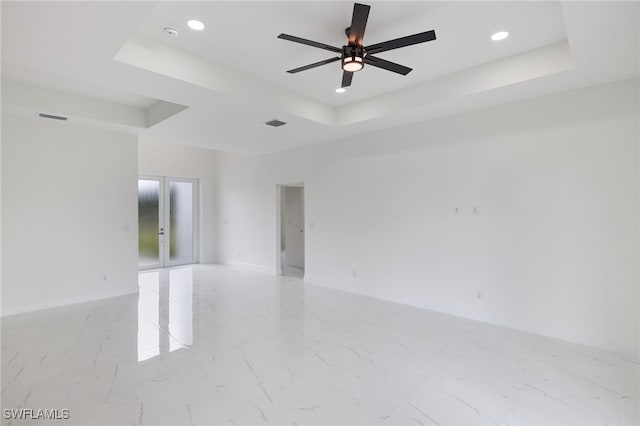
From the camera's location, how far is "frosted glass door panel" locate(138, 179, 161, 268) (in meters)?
7.57

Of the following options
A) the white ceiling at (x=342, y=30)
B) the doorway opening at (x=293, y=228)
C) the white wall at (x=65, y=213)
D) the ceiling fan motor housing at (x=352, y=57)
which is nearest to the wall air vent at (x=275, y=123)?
the white ceiling at (x=342, y=30)

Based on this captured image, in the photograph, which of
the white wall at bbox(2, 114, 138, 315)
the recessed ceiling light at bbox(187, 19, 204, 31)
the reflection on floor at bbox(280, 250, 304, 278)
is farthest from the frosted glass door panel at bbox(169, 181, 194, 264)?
the recessed ceiling light at bbox(187, 19, 204, 31)

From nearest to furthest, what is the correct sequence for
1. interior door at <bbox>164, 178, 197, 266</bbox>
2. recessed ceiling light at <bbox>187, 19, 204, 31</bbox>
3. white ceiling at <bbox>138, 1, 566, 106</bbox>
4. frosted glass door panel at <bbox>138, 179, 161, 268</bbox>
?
1. white ceiling at <bbox>138, 1, 566, 106</bbox>
2. recessed ceiling light at <bbox>187, 19, 204, 31</bbox>
3. frosted glass door panel at <bbox>138, 179, 161, 268</bbox>
4. interior door at <bbox>164, 178, 197, 266</bbox>

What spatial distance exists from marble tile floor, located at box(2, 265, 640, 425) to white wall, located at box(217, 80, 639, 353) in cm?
41

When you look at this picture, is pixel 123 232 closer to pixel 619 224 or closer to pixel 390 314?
pixel 390 314

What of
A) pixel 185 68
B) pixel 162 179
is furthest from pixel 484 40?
pixel 162 179

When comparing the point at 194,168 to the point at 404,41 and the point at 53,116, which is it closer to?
the point at 53,116

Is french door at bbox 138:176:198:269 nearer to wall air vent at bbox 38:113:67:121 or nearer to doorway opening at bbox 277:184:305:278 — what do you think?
doorway opening at bbox 277:184:305:278

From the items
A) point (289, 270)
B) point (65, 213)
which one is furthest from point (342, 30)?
point (289, 270)

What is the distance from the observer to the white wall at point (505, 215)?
10.7ft

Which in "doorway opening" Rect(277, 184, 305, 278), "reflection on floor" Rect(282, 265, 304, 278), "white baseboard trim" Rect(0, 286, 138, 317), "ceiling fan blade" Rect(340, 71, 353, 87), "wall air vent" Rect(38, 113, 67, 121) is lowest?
"reflection on floor" Rect(282, 265, 304, 278)

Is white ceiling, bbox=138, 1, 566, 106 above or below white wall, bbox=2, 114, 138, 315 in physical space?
above

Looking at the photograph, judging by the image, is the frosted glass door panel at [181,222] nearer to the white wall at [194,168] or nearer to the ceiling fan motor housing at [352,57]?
the white wall at [194,168]

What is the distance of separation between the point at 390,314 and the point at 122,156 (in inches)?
203
